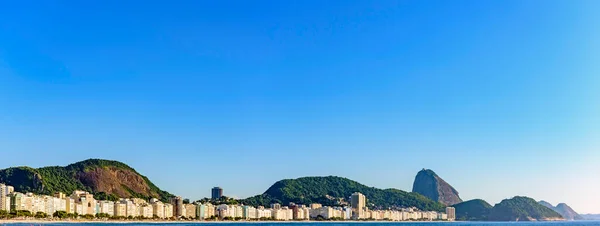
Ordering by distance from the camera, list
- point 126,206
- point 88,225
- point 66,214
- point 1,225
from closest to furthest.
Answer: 1. point 1,225
2. point 88,225
3. point 66,214
4. point 126,206

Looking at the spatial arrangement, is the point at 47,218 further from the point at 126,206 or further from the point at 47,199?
the point at 126,206

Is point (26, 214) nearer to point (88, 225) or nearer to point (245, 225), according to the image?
point (88, 225)

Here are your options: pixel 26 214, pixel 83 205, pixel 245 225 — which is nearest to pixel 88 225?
pixel 26 214

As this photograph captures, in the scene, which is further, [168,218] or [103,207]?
[168,218]

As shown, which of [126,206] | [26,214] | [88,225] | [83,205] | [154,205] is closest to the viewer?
[88,225]

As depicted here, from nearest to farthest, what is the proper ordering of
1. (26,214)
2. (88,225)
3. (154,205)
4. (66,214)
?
(88,225) → (26,214) → (66,214) → (154,205)

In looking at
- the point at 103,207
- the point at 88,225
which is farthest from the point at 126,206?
the point at 88,225

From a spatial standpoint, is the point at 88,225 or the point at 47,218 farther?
the point at 47,218

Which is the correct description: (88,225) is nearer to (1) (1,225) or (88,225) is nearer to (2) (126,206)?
(1) (1,225)

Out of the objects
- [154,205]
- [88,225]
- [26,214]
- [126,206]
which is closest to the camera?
[88,225]
